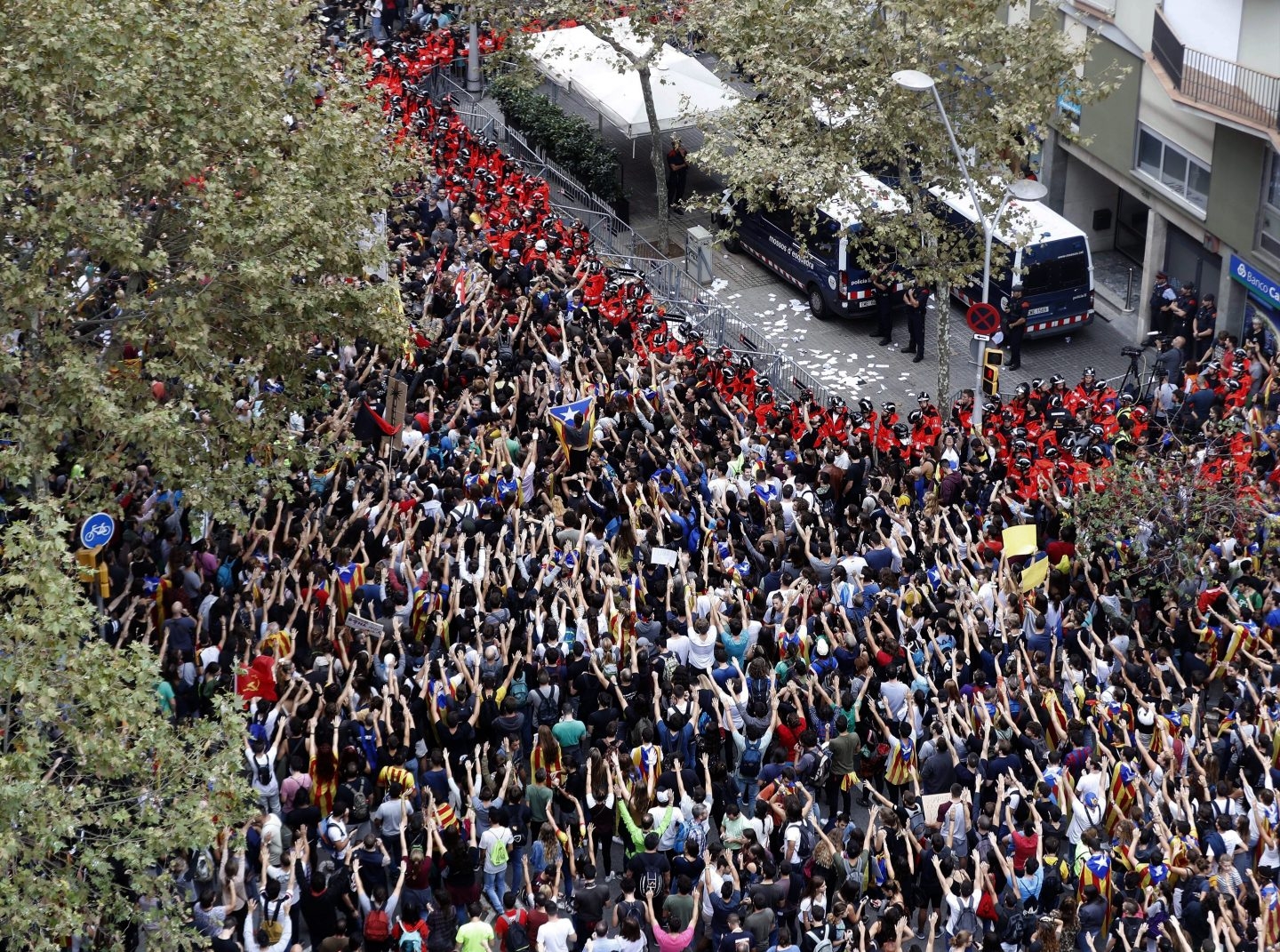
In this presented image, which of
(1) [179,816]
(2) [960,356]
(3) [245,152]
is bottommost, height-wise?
(2) [960,356]

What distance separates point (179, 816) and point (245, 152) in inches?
328

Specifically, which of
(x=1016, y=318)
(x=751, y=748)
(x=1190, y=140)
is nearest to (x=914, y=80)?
(x=1016, y=318)

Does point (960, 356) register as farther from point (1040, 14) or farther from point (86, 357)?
point (86, 357)

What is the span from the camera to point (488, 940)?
13.7 meters

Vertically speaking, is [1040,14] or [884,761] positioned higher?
[1040,14]

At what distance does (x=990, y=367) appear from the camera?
23.5 meters

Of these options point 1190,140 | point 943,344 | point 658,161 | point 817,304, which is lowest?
point 817,304

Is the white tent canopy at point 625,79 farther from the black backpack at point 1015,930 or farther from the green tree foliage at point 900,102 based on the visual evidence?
the black backpack at point 1015,930

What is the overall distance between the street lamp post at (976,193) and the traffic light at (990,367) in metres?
0.05

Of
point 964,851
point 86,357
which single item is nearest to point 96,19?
point 86,357

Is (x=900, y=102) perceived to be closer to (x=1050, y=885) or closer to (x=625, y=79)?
(x=625, y=79)

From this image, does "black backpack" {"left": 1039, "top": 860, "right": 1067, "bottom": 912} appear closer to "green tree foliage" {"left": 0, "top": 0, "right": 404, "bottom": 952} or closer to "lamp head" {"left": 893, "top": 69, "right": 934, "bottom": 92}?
"green tree foliage" {"left": 0, "top": 0, "right": 404, "bottom": 952}

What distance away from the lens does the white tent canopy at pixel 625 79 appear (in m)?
32.9

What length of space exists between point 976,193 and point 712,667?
10.6 metres
